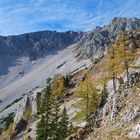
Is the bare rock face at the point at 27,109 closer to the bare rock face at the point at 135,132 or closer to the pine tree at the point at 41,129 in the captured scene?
the pine tree at the point at 41,129

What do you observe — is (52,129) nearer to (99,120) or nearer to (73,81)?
(99,120)

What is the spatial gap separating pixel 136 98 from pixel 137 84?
195 inches

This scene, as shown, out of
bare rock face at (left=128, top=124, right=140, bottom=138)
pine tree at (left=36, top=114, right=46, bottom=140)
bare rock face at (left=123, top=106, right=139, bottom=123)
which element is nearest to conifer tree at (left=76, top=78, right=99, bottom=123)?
pine tree at (left=36, top=114, right=46, bottom=140)

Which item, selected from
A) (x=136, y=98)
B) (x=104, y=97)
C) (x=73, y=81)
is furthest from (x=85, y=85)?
(x=73, y=81)

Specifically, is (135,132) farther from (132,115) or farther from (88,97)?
(88,97)

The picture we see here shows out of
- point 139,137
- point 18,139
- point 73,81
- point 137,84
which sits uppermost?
point 137,84

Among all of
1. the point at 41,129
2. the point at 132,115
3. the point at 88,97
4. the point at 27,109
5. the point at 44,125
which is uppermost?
the point at 132,115

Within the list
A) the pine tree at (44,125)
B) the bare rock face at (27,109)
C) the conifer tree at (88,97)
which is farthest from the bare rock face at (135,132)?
the bare rock face at (27,109)

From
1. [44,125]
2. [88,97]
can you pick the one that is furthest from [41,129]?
[88,97]

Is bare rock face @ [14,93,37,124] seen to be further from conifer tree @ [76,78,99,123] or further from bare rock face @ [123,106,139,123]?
bare rock face @ [123,106,139,123]

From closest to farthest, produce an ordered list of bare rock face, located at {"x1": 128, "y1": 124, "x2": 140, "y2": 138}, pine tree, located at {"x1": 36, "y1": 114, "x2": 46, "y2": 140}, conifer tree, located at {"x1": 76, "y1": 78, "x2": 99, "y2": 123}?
bare rock face, located at {"x1": 128, "y1": 124, "x2": 140, "y2": 138}, pine tree, located at {"x1": 36, "y1": 114, "x2": 46, "y2": 140}, conifer tree, located at {"x1": 76, "y1": 78, "x2": 99, "y2": 123}

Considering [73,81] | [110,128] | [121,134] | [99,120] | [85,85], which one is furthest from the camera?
[73,81]

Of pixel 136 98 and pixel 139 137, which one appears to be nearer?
pixel 139 137

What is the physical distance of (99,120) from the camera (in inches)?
2100
